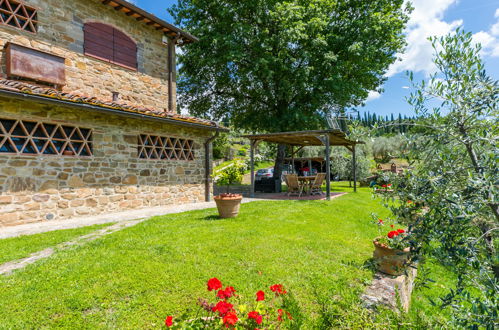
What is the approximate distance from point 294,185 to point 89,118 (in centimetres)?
771

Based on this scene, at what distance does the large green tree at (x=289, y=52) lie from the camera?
12.9 metres

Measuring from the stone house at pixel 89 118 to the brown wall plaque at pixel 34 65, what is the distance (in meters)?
0.02

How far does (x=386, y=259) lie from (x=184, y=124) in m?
6.71

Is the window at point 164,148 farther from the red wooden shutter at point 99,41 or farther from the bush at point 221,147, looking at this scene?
the bush at point 221,147

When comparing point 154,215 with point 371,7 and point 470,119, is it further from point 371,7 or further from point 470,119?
point 371,7

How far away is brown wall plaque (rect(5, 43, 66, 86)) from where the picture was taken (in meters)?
6.86

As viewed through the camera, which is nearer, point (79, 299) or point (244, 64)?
point (79, 299)

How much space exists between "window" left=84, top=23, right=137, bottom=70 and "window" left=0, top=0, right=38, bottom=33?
133cm

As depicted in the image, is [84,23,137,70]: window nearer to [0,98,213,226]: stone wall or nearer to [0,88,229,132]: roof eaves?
[0,98,213,226]: stone wall

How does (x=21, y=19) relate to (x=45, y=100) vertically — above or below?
above

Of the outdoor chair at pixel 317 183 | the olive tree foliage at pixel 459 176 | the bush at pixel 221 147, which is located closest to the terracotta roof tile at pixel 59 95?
the outdoor chair at pixel 317 183

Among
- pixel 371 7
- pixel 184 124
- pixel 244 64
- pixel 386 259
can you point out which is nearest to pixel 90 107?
pixel 184 124

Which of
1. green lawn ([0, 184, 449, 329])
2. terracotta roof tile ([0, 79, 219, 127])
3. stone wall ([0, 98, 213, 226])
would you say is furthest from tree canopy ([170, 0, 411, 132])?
green lawn ([0, 184, 449, 329])

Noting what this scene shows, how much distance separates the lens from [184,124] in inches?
338
